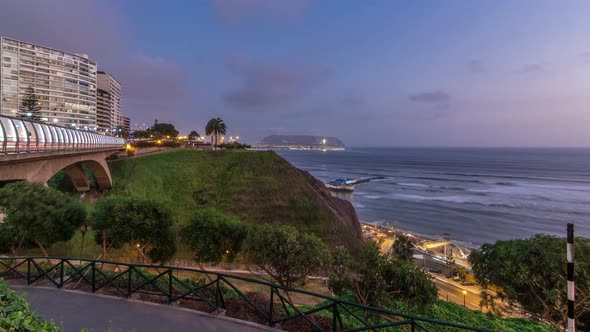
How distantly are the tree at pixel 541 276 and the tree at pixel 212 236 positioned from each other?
1292 centimetres

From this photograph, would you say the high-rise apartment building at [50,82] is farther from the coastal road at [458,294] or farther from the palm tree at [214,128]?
the coastal road at [458,294]

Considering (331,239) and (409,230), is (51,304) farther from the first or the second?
(409,230)

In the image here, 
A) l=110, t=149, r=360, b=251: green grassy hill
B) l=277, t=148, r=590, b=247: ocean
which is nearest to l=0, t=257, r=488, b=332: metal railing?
l=110, t=149, r=360, b=251: green grassy hill

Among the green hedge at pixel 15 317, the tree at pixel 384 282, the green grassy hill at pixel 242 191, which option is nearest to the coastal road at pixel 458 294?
the green grassy hill at pixel 242 191

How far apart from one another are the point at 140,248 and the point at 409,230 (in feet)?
165

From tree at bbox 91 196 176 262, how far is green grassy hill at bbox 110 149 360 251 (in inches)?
674

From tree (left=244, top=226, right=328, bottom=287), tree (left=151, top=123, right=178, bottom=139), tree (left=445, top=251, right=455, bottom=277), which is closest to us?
tree (left=244, top=226, right=328, bottom=287)

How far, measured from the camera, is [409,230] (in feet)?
181

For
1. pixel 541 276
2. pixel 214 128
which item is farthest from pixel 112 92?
pixel 541 276

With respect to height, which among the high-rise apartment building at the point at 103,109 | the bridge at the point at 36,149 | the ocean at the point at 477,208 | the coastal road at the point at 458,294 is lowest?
the coastal road at the point at 458,294

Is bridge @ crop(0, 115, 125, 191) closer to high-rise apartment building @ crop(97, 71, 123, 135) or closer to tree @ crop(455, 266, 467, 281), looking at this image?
tree @ crop(455, 266, 467, 281)

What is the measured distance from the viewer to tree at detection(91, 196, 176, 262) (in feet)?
52.4

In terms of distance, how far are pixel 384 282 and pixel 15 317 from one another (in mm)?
11865

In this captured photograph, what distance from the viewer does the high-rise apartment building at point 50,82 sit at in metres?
101
